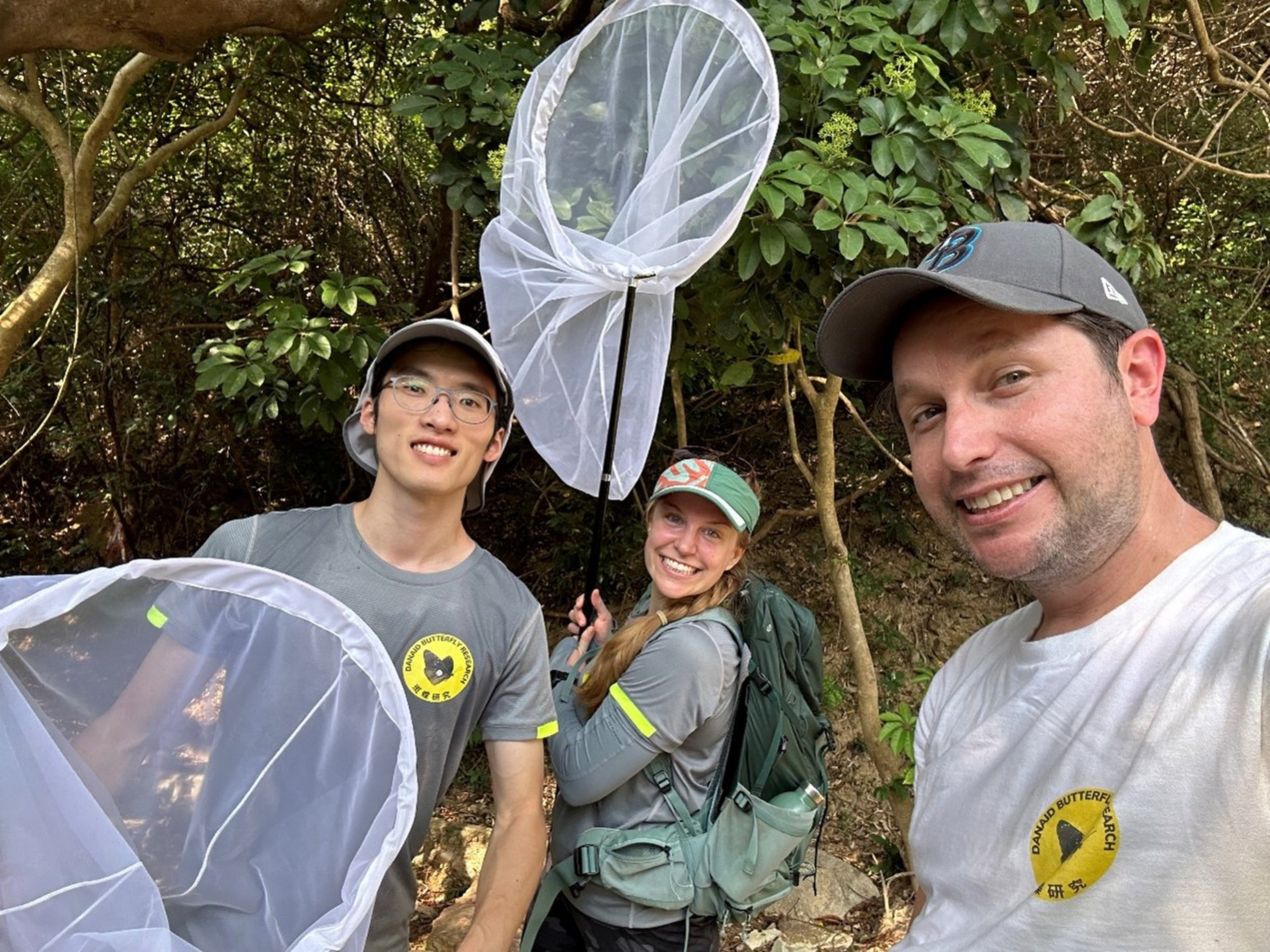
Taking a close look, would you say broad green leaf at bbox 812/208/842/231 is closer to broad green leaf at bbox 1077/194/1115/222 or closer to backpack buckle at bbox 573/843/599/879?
broad green leaf at bbox 1077/194/1115/222

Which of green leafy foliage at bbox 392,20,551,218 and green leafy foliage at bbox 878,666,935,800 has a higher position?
green leafy foliage at bbox 392,20,551,218

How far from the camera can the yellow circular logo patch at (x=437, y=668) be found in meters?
1.67

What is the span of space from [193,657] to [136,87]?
474 centimetres

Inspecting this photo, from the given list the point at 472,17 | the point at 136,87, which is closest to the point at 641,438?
the point at 472,17

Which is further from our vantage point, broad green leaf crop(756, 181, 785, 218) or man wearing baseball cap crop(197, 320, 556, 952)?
broad green leaf crop(756, 181, 785, 218)

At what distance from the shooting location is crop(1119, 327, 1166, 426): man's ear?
3.61 ft

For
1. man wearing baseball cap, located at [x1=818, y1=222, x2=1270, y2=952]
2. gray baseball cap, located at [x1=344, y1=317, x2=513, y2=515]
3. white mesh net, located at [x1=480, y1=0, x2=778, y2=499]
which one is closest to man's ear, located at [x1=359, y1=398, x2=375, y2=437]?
gray baseball cap, located at [x1=344, y1=317, x2=513, y2=515]

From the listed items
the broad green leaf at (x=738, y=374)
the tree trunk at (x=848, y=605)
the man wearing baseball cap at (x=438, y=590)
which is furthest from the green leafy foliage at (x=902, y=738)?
→ the man wearing baseball cap at (x=438, y=590)

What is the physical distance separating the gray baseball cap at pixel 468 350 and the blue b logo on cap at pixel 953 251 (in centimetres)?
86

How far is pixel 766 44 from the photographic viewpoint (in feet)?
6.49

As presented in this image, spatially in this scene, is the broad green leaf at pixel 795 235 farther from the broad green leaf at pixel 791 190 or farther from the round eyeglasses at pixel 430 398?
the round eyeglasses at pixel 430 398

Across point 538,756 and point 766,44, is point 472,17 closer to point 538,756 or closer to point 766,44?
point 766,44

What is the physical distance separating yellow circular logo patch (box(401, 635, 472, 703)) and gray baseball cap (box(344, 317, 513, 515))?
370mm

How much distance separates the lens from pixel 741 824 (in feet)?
6.52
